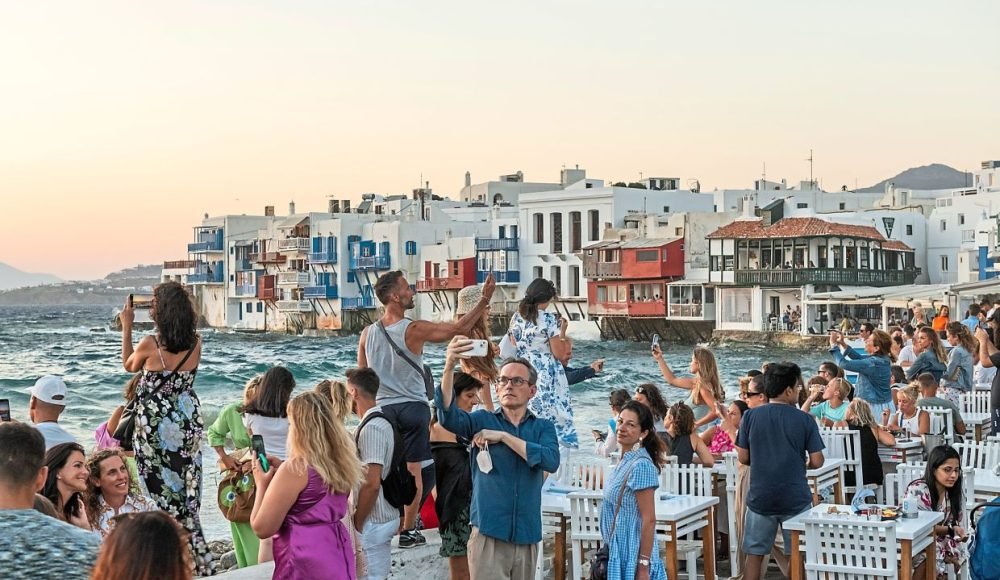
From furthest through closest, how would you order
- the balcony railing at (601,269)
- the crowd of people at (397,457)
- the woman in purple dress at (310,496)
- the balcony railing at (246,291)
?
the balcony railing at (246,291) < the balcony railing at (601,269) < the crowd of people at (397,457) < the woman in purple dress at (310,496)

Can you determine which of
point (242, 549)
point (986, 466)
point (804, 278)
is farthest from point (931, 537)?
point (804, 278)

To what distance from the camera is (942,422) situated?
9773mm

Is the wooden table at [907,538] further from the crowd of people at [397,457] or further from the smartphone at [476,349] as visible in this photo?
the smartphone at [476,349]

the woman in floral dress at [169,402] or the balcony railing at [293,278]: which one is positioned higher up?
the balcony railing at [293,278]

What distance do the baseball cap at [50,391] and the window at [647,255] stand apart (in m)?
55.1

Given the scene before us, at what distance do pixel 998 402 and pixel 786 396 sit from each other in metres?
4.07

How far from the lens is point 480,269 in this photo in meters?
68.9

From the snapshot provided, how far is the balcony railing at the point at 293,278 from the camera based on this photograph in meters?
79.1

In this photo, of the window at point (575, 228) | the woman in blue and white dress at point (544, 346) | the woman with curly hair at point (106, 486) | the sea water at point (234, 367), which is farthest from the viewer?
the window at point (575, 228)

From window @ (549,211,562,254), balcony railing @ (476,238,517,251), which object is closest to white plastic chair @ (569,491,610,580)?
window @ (549,211,562,254)

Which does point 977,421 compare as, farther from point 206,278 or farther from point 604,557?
point 206,278

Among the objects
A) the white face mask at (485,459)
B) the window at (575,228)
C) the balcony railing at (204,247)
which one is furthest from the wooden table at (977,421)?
the balcony railing at (204,247)

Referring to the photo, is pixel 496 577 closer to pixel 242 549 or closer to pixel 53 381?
pixel 242 549

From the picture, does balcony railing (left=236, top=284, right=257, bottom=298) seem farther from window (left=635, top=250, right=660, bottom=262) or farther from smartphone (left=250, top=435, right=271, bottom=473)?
smartphone (left=250, top=435, right=271, bottom=473)
